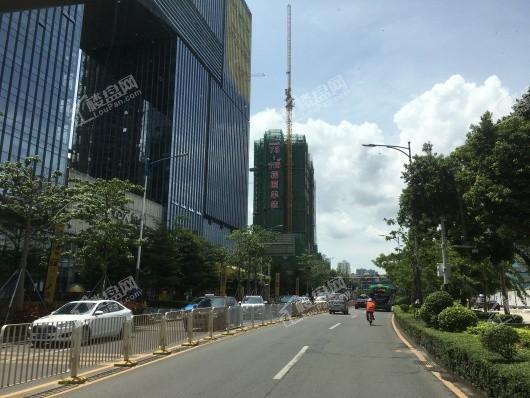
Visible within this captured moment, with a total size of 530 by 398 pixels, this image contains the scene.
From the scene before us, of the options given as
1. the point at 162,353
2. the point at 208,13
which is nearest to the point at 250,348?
the point at 162,353

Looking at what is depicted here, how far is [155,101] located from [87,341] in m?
69.3

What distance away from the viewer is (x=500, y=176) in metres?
15.7

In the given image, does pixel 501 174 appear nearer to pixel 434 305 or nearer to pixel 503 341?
pixel 434 305

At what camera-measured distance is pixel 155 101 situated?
3029 inches

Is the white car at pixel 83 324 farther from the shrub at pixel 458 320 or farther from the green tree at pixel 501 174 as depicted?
the green tree at pixel 501 174

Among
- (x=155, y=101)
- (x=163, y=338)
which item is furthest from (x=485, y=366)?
(x=155, y=101)

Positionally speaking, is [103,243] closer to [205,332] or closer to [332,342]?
[205,332]

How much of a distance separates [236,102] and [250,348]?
97497 millimetres

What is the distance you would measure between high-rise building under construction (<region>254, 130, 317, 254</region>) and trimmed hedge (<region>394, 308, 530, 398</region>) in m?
120

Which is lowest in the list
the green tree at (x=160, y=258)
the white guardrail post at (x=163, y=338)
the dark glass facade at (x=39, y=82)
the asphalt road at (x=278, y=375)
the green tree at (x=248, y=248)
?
the asphalt road at (x=278, y=375)

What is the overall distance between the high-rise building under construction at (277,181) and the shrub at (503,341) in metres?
123

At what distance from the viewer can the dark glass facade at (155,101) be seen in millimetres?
73250

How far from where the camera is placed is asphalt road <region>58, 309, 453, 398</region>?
29.0 feet

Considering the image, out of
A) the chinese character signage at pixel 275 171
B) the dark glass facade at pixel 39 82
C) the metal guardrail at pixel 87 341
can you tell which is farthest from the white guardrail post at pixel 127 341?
the chinese character signage at pixel 275 171
